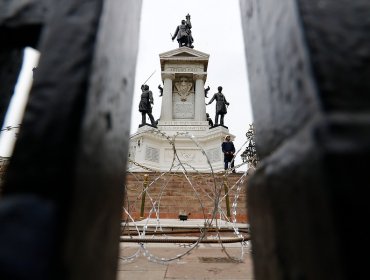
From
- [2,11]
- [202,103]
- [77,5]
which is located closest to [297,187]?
[77,5]

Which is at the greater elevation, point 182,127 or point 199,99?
point 199,99

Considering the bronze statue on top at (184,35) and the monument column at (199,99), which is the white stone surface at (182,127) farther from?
the bronze statue on top at (184,35)

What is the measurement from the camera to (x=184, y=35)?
16.8 m

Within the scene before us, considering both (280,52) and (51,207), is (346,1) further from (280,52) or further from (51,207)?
(51,207)

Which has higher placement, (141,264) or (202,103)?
(202,103)

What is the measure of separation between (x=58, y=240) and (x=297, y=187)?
0.87ft

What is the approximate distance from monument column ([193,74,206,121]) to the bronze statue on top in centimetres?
381

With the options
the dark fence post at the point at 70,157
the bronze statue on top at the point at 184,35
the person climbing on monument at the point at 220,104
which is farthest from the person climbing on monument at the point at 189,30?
the dark fence post at the point at 70,157

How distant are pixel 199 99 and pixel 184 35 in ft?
18.0

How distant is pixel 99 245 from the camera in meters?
0.33

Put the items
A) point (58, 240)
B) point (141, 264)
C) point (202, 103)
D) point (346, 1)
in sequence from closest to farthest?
point (58, 240)
point (346, 1)
point (141, 264)
point (202, 103)

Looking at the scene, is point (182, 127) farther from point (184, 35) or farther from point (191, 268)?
point (191, 268)

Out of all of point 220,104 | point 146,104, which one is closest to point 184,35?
point 146,104

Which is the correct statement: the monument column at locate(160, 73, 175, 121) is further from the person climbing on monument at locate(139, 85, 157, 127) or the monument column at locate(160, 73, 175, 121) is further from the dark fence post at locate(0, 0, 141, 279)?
the dark fence post at locate(0, 0, 141, 279)
